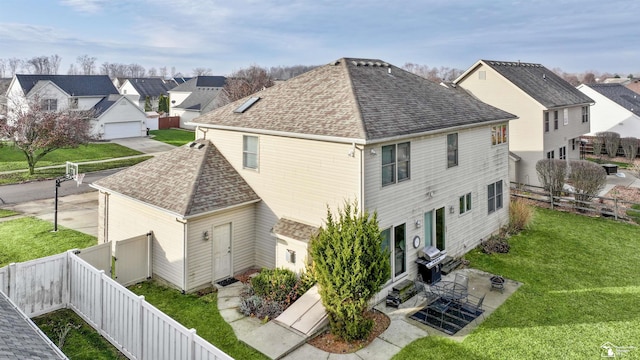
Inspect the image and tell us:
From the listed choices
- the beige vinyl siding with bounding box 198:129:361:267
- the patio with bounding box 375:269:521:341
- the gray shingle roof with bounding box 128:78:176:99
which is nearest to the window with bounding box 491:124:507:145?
the patio with bounding box 375:269:521:341

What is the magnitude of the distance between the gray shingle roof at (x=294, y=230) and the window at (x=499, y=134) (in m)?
9.83

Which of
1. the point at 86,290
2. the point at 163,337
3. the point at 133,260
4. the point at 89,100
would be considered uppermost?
the point at 89,100

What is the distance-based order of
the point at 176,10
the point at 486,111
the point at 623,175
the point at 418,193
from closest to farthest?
the point at 418,193, the point at 486,111, the point at 176,10, the point at 623,175

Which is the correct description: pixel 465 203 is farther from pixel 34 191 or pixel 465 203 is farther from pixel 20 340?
pixel 34 191

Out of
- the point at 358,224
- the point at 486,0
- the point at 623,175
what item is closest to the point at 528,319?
the point at 358,224

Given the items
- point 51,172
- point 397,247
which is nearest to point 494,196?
point 397,247

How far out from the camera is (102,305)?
408 inches

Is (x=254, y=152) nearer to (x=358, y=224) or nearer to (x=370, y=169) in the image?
(x=370, y=169)

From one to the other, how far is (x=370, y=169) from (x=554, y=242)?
1122 cm

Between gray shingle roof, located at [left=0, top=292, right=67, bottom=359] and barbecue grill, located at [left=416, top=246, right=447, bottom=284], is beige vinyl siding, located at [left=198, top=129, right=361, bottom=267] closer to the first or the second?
barbecue grill, located at [left=416, top=246, right=447, bottom=284]

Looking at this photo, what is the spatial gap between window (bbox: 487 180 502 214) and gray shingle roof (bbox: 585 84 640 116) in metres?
36.3

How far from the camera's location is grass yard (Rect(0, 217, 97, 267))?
15898 mm

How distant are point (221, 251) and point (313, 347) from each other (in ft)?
17.0

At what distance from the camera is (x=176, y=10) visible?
989 inches
